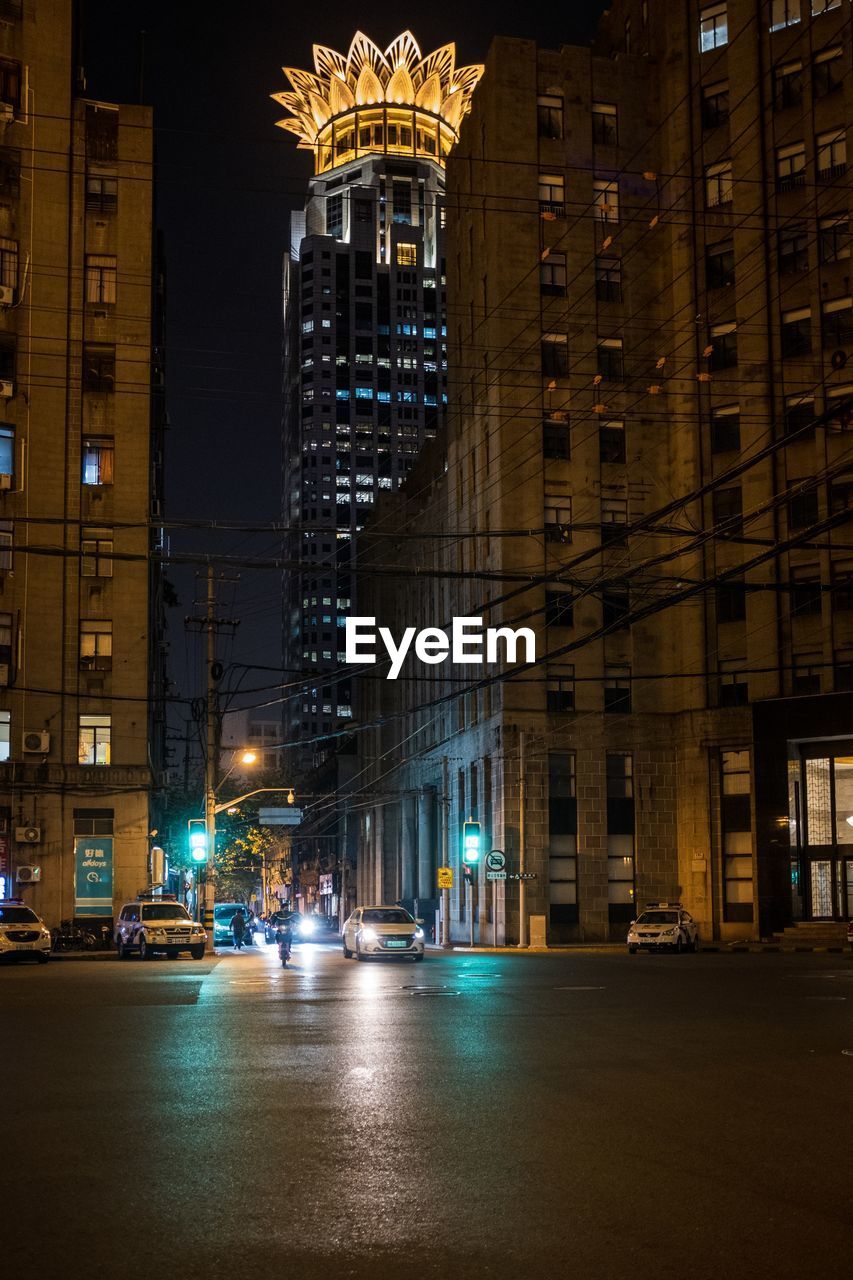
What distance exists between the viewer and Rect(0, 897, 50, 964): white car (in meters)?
37.4

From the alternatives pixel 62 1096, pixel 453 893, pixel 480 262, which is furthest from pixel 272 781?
pixel 62 1096

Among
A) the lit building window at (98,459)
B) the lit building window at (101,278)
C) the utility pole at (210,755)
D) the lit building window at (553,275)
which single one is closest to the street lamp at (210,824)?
Result: the utility pole at (210,755)

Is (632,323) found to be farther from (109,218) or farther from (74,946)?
(74,946)

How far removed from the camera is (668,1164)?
8773 mm

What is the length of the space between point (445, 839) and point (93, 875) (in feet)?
64.4

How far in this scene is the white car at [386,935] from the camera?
38.3 metres

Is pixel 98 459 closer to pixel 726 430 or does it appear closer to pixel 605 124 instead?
pixel 726 430

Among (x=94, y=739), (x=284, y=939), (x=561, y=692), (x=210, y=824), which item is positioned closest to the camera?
(x=284, y=939)

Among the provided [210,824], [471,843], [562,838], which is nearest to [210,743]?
[210,824]

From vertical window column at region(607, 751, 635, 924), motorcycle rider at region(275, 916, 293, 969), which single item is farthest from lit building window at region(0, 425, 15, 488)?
vertical window column at region(607, 751, 635, 924)

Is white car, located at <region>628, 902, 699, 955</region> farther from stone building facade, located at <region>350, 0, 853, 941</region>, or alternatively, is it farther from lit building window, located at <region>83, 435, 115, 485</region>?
lit building window, located at <region>83, 435, 115, 485</region>

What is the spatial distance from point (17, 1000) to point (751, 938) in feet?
118

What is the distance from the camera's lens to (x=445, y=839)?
67.1m

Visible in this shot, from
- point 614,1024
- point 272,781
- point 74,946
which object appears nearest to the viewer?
point 614,1024
